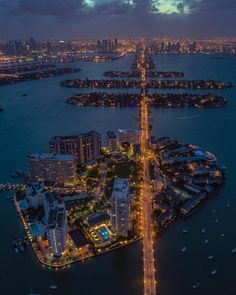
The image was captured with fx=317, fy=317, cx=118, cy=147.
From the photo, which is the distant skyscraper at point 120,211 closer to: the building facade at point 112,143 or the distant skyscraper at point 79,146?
the distant skyscraper at point 79,146

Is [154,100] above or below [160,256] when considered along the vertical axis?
above

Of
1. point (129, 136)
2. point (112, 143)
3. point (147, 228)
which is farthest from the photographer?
point (129, 136)

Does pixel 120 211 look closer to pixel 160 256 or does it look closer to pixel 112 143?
pixel 160 256

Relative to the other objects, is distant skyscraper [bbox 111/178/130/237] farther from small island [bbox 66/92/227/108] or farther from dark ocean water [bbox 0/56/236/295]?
small island [bbox 66/92/227/108]

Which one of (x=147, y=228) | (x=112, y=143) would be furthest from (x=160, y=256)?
(x=112, y=143)

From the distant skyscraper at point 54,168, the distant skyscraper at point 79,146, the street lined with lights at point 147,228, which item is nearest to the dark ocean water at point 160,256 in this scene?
the street lined with lights at point 147,228

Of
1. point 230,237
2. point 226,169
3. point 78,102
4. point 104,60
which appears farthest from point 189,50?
point 230,237

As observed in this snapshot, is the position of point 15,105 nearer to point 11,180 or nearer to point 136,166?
point 11,180
